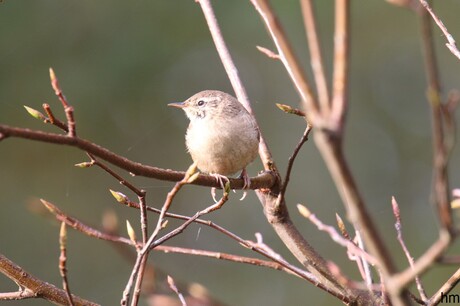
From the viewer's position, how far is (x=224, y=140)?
3123 mm

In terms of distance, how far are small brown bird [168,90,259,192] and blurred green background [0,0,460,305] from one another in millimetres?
4254

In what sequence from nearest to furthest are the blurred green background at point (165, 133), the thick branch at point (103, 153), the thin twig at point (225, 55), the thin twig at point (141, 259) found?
the thick branch at point (103, 153) < the thin twig at point (141, 259) < the thin twig at point (225, 55) < the blurred green background at point (165, 133)

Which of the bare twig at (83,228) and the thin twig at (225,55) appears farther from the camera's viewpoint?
the thin twig at (225,55)

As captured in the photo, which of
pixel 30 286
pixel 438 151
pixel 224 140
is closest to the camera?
pixel 438 151

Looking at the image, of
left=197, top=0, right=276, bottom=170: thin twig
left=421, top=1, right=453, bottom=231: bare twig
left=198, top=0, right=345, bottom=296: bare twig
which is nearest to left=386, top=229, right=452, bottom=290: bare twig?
left=421, top=1, right=453, bottom=231: bare twig

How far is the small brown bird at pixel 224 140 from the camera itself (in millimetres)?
3068

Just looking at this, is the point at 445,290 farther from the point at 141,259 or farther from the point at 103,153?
the point at 103,153

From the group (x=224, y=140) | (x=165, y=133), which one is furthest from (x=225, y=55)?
(x=165, y=133)

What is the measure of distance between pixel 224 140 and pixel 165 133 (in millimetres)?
5397

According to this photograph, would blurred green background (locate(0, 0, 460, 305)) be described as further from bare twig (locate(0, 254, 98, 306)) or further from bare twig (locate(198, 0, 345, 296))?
bare twig (locate(0, 254, 98, 306))

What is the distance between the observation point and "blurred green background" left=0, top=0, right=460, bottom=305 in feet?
25.3

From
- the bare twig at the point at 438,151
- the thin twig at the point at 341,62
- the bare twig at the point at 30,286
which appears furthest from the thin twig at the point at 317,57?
the bare twig at the point at 30,286

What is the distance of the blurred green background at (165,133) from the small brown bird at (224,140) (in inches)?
167

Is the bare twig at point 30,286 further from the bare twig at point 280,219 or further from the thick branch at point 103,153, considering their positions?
the bare twig at point 280,219
